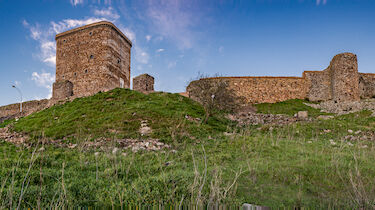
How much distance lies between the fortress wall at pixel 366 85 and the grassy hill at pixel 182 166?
44.0 ft

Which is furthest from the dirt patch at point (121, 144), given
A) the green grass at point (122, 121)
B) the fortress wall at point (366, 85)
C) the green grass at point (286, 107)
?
the fortress wall at point (366, 85)

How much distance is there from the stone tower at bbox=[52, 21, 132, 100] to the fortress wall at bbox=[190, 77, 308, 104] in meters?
12.4

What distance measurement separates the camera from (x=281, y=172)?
478 centimetres

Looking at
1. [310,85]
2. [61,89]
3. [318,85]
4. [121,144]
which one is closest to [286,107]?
[310,85]

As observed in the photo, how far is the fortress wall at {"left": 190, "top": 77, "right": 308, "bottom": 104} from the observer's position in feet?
77.2

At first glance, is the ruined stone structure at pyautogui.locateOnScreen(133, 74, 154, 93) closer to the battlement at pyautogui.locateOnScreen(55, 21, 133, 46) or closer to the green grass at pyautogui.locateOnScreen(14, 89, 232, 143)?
the green grass at pyautogui.locateOnScreen(14, 89, 232, 143)

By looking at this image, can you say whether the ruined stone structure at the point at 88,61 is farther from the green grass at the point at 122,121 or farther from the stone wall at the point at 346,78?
the stone wall at the point at 346,78

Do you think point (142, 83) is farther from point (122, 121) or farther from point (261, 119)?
point (261, 119)

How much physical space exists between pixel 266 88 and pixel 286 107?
3.32 m

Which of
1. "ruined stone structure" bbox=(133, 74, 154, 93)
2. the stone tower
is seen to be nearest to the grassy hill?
"ruined stone structure" bbox=(133, 74, 154, 93)

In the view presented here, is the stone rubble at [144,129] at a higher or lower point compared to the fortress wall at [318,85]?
lower

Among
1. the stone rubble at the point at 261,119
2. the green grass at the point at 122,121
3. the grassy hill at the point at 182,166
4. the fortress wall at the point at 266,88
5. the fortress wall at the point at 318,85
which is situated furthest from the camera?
the fortress wall at the point at 318,85

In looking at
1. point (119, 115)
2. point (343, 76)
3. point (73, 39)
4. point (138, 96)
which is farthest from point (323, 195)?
point (73, 39)

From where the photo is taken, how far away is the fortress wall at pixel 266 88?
2352 cm
